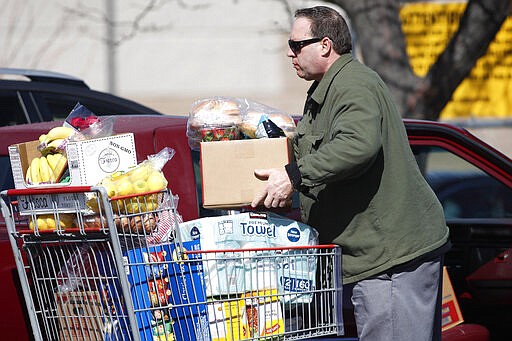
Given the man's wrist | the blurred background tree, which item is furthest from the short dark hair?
the blurred background tree

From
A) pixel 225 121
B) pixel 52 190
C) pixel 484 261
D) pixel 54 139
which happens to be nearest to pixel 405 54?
pixel 484 261

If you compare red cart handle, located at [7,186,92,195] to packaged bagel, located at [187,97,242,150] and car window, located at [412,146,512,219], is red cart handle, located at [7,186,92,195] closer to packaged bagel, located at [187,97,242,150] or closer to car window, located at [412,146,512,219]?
packaged bagel, located at [187,97,242,150]

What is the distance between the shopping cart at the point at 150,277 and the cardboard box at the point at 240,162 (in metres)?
0.29

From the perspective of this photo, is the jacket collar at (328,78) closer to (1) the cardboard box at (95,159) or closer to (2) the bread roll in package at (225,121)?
(2) the bread roll in package at (225,121)

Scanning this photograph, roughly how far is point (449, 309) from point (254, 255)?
5.66 feet

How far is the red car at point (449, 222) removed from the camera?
397cm

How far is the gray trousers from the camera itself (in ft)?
11.9

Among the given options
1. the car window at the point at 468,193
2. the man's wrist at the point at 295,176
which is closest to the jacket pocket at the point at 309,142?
the man's wrist at the point at 295,176

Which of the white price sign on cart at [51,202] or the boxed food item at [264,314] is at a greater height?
the white price sign on cart at [51,202]

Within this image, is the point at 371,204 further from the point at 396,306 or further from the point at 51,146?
the point at 51,146

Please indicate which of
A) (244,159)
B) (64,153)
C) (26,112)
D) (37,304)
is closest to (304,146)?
(244,159)

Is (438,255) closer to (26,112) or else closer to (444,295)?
(444,295)

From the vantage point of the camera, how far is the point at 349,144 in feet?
11.0

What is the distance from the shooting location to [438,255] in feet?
12.1
